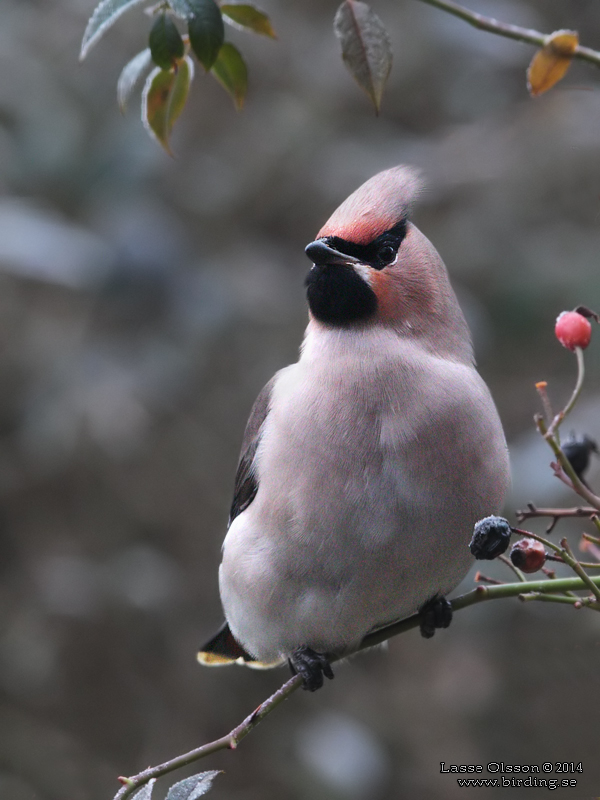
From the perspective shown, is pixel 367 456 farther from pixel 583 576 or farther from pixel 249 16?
pixel 249 16

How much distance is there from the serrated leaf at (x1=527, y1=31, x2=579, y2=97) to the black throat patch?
766 mm

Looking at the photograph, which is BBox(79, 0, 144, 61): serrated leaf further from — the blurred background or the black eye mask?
the blurred background

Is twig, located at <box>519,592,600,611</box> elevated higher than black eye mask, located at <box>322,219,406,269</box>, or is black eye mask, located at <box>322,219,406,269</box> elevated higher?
black eye mask, located at <box>322,219,406,269</box>

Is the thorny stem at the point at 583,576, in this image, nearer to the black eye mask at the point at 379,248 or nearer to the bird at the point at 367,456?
the bird at the point at 367,456

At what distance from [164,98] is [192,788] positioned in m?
1.05

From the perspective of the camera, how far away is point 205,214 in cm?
398

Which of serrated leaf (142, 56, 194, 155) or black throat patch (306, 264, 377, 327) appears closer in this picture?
serrated leaf (142, 56, 194, 155)

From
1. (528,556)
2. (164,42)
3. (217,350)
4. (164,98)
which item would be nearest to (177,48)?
(164,42)

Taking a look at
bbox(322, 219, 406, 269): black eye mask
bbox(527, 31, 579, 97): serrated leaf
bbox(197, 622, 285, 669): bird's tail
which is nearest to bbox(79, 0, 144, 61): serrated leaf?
bbox(527, 31, 579, 97): serrated leaf

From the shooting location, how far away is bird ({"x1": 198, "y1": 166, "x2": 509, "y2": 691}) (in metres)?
1.92

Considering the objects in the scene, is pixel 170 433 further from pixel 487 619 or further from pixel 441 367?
pixel 441 367

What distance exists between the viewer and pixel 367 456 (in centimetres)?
193

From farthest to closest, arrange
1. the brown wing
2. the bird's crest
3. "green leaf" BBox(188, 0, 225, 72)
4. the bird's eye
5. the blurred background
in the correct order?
the blurred background
the brown wing
the bird's eye
the bird's crest
"green leaf" BBox(188, 0, 225, 72)

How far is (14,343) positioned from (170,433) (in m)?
0.77
